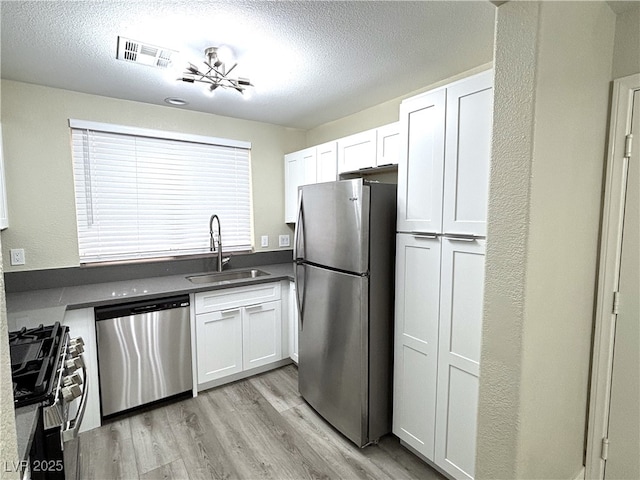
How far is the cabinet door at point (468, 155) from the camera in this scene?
1549mm

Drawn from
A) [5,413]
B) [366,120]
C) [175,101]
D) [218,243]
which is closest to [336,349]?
[218,243]

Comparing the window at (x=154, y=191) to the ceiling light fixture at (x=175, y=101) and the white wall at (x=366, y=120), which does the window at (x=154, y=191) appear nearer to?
the ceiling light fixture at (x=175, y=101)

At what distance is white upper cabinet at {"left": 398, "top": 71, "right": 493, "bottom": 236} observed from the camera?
1.56m

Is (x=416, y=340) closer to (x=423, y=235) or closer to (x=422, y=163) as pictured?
(x=423, y=235)

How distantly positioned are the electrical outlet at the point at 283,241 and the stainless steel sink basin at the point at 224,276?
1.50 ft

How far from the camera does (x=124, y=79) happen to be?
2273 mm

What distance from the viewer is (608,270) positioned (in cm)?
160

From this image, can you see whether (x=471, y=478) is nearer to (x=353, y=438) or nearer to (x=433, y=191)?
(x=353, y=438)

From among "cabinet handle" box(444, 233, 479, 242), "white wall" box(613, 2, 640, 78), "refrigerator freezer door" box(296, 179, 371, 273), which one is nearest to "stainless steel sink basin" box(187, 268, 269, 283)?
"refrigerator freezer door" box(296, 179, 371, 273)

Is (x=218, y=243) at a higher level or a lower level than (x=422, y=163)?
lower

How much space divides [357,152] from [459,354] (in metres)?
1.66

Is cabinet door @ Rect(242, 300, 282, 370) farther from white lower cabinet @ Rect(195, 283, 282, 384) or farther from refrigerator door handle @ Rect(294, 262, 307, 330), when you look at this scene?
refrigerator door handle @ Rect(294, 262, 307, 330)

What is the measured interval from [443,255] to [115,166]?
2592mm

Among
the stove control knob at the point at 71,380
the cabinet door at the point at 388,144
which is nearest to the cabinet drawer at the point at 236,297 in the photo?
the stove control knob at the point at 71,380
